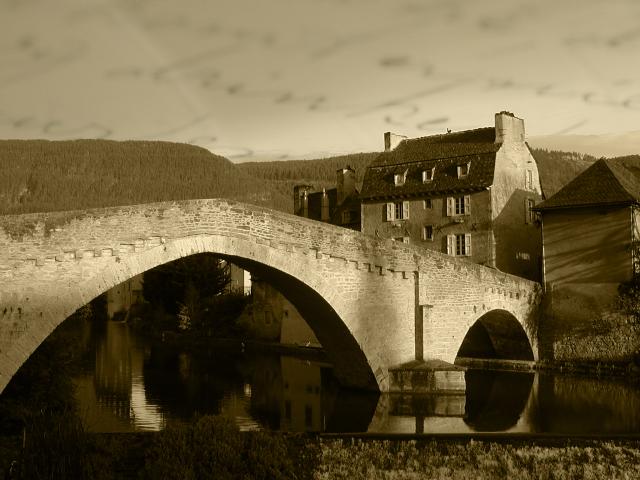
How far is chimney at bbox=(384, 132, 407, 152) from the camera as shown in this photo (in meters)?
42.6

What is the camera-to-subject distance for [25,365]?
586 inches

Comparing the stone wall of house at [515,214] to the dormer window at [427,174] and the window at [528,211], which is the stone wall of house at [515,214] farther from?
the dormer window at [427,174]

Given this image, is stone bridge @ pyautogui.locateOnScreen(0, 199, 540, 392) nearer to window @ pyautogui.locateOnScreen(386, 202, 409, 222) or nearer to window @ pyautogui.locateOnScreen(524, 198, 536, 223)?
window @ pyautogui.locateOnScreen(524, 198, 536, 223)

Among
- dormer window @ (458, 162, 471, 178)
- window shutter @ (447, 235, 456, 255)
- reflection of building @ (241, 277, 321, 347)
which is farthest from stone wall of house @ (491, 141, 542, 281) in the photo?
reflection of building @ (241, 277, 321, 347)

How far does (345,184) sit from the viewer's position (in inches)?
1770

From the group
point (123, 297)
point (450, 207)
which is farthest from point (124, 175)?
point (450, 207)

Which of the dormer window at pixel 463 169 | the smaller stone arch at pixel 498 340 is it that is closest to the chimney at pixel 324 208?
the dormer window at pixel 463 169

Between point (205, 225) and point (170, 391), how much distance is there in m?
9.00

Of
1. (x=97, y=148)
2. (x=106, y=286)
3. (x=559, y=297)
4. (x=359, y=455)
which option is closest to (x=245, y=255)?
(x=106, y=286)

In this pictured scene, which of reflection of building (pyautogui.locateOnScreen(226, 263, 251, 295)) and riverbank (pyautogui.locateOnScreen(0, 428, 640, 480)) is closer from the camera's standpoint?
riverbank (pyautogui.locateOnScreen(0, 428, 640, 480))

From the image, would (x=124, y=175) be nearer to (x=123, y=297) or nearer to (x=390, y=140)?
(x=123, y=297)

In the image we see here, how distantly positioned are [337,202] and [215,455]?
36.4 m

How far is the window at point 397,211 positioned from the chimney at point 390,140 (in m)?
4.24

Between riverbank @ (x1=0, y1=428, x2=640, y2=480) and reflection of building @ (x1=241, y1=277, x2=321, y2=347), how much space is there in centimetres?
2234
